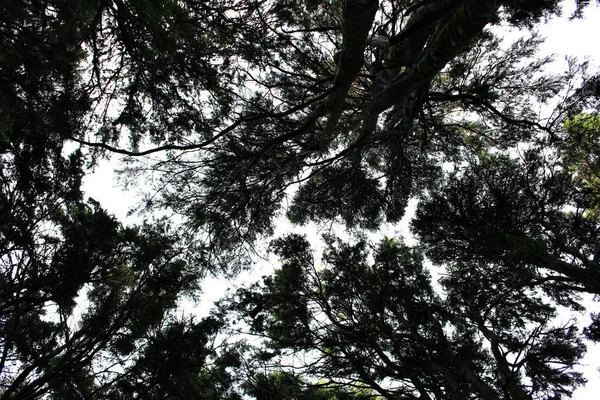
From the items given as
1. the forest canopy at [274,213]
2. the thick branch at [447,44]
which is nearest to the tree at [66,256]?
the forest canopy at [274,213]

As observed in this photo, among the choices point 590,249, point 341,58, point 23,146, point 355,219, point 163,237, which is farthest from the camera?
point 355,219

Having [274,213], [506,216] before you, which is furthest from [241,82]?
[506,216]

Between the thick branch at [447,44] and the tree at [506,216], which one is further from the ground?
the tree at [506,216]

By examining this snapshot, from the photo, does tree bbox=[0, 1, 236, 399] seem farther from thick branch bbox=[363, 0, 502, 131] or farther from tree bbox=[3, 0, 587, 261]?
thick branch bbox=[363, 0, 502, 131]

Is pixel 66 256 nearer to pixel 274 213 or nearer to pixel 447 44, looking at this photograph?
pixel 274 213

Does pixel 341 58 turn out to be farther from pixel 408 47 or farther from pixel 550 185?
pixel 550 185

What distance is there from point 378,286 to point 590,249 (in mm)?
5266

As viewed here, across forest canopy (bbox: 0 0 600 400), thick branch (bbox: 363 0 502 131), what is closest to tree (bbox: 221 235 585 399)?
forest canopy (bbox: 0 0 600 400)

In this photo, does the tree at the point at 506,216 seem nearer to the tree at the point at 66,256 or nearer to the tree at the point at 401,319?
the tree at the point at 401,319

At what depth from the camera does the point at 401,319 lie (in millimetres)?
6223

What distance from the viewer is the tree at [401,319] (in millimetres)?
5250

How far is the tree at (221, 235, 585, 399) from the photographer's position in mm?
5250

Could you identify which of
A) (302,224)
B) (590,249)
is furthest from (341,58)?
(590,249)

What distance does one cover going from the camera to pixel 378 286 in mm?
6461
